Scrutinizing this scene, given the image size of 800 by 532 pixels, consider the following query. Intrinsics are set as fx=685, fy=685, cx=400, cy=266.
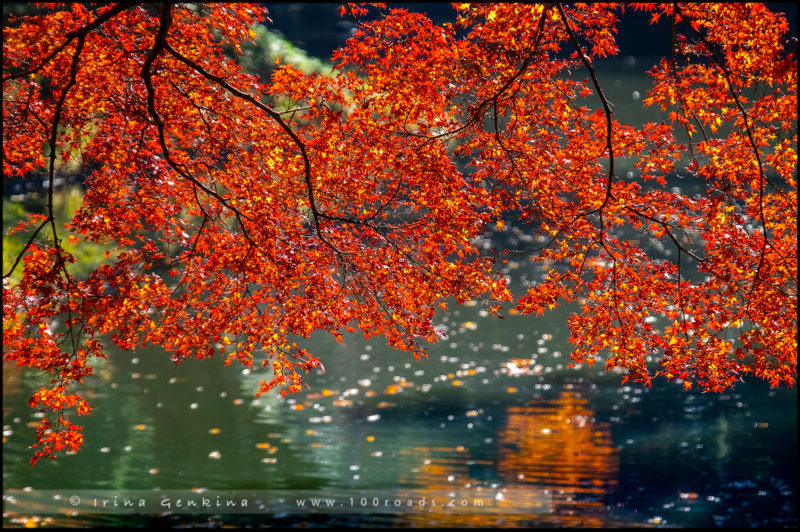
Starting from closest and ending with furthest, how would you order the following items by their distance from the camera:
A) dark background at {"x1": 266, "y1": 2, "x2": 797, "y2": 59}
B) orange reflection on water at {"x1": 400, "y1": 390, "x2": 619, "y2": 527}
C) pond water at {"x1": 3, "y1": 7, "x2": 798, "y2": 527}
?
orange reflection on water at {"x1": 400, "y1": 390, "x2": 619, "y2": 527} → pond water at {"x1": 3, "y1": 7, "x2": 798, "y2": 527} → dark background at {"x1": 266, "y1": 2, "x2": 797, "y2": 59}

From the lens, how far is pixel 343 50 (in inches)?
179

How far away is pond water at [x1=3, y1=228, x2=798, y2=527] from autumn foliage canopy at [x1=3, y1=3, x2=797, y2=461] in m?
2.32

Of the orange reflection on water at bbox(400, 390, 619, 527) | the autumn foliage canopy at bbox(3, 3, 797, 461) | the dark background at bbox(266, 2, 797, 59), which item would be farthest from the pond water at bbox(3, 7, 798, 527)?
the dark background at bbox(266, 2, 797, 59)

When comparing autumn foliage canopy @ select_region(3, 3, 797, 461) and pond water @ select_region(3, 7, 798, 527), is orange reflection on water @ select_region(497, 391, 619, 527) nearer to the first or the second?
pond water @ select_region(3, 7, 798, 527)

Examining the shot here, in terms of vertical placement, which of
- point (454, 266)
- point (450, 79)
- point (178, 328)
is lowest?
point (178, 328)

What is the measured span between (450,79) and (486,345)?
28.7 feet

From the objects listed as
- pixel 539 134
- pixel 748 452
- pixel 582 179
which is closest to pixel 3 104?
pixel 539 134

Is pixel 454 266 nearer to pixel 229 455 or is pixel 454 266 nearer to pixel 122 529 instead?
pixel 122 529

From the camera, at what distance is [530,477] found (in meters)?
7.11

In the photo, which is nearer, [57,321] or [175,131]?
[175,131]

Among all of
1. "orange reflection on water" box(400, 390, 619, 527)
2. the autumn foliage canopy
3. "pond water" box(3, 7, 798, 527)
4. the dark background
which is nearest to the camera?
the autumn foliage canopy

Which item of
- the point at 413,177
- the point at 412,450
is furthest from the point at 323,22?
the point at 413,177

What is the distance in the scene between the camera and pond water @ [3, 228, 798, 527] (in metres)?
6.48

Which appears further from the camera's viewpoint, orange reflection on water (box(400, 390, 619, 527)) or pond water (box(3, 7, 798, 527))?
pond water (box(3, 7, 798, 527))
